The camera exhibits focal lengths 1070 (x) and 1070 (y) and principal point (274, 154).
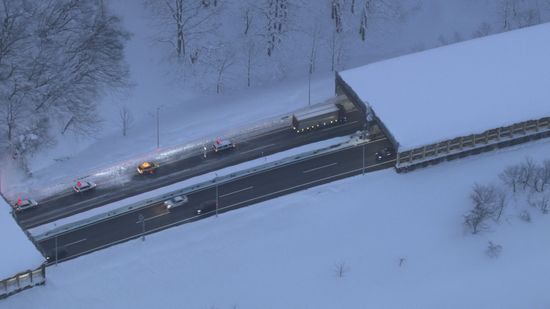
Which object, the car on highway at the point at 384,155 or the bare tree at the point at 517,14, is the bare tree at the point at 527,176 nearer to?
the car on highway at the point at 384,155

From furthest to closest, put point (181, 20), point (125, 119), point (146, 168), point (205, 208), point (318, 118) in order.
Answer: point (181, 20) → point (125, 119) → point (318, 118) → point (146, 168) → point (205, 208)

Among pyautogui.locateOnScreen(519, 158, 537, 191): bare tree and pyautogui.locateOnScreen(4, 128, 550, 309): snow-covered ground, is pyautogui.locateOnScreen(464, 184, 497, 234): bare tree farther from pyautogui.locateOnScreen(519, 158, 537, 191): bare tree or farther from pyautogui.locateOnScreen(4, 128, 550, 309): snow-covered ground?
pyautogui.locateOnScreen(519, 158, 537, 191): bare tree

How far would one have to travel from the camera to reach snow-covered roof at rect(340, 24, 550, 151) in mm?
111500

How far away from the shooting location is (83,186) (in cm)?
10881

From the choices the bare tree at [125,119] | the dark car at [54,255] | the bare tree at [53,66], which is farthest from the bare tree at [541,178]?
the bare tree at [53,66]

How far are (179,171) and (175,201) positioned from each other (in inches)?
249

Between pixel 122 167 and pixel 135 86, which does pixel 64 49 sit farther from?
pixel 122 167

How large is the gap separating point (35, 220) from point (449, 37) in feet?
189

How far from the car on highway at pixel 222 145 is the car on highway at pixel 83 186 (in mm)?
13642

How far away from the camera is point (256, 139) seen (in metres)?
116

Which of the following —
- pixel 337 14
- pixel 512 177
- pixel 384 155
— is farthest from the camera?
pixel 337 14

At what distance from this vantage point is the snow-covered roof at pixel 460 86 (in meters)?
112

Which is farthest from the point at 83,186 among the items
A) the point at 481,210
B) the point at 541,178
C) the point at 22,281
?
the point at 541,178

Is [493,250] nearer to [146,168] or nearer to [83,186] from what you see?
[146,168]
